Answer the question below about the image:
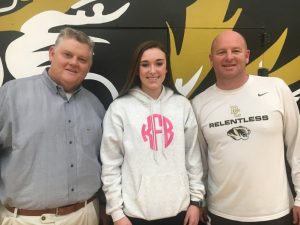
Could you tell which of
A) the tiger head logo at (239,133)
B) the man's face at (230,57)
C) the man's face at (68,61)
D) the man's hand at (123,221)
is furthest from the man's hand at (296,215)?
the man's face at (68,61)

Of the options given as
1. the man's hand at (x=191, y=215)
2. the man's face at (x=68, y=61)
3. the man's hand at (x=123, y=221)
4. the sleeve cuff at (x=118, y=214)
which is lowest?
the man's hand at (x=191, y=215)

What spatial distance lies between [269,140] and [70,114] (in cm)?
118

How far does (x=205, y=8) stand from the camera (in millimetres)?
2385

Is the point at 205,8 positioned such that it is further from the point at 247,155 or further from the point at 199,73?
the point at 247,155

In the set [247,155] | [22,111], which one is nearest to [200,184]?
[247,155]

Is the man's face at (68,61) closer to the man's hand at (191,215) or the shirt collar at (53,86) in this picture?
the shirt collar at (53,86)

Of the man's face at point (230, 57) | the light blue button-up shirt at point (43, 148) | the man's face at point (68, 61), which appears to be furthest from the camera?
the man's face at point (230, 57)

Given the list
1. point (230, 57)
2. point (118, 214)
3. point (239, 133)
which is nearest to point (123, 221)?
point (118, 214)

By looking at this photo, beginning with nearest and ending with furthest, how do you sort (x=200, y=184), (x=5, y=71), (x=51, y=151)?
(x=51, y=151) < (x=200, y=184) < (x=5, y=71)

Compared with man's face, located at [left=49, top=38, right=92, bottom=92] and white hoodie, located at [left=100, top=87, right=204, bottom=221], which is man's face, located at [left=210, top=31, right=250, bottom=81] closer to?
white hoodie, located at [left=100, top=87, right=204, bottom=221]

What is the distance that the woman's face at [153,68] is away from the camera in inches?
71.9

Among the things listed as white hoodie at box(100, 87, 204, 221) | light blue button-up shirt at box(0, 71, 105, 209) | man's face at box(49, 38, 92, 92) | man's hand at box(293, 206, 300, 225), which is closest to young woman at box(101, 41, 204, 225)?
white hoodie at box(100, 87, 204, 221)

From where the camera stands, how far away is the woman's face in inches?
71.9

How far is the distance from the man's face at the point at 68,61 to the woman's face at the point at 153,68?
0.36m
